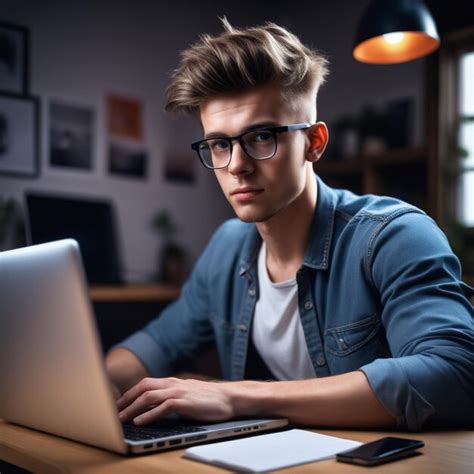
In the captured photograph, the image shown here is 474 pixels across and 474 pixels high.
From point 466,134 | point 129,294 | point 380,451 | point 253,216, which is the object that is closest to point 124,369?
point 253,216

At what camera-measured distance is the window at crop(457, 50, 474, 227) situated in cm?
356

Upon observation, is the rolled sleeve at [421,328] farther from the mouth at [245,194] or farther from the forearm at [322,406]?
the mouth at [245,194]

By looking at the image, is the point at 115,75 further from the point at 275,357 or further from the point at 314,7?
the point at 275,357

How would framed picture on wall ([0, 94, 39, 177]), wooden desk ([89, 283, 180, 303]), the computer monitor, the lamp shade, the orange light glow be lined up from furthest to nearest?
framed picture on wall ([0, 94, 39, 177]) → the computer monitor → wooden desk ([89, 283, 180, 303]) → the orange light glow → the lamp shade

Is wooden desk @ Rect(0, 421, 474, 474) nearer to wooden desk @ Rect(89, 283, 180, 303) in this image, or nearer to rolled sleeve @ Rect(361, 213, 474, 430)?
rolled sleeve @ Rect(361, 213, 474, 430)

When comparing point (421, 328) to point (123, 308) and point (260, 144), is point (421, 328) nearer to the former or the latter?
point (260, 144)

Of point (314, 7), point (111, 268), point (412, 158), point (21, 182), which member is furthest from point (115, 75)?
point (412, 158)

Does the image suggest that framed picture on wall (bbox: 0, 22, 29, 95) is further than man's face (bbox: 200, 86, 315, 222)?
Yes

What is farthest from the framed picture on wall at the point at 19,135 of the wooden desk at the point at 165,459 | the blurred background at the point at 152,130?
the wooden desk at the point at 165,459

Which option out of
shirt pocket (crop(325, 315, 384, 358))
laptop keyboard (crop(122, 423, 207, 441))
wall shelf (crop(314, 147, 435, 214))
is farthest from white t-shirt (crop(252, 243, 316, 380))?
wall shelf (crop(314, 147, 435, 214))

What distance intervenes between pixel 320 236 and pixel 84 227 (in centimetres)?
226

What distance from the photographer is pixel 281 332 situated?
1.54 m

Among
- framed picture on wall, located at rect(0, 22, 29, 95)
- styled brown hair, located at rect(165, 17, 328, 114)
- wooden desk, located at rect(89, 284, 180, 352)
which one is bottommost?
wooden desk, located at rect(89, 284, 180, 352)

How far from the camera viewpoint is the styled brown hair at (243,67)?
137 cm
